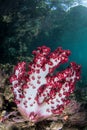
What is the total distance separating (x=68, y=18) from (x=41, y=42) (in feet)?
12.6

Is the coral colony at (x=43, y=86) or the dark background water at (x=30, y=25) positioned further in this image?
the dark background water at (x=30, y=25)

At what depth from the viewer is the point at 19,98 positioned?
322cm

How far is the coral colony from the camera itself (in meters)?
3.07

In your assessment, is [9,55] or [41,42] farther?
[41,42]

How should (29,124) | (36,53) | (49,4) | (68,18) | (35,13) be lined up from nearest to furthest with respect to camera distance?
(36,53) → (29,124) → (35,13) → (49,4) → (68,18)

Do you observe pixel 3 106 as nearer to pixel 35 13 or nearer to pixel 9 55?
pixel 9 55

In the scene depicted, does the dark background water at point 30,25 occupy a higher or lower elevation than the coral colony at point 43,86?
higher

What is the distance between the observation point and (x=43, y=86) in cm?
317

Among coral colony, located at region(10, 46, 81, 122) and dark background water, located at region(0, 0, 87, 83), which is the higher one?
dark background water, located at region(0, 0, 87, 83)

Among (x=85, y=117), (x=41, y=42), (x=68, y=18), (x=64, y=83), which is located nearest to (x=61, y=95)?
(x=64, y=83)

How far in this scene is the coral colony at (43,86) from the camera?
307 cm

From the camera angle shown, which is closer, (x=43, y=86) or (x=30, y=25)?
(x=43, y=86)

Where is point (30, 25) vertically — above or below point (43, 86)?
above

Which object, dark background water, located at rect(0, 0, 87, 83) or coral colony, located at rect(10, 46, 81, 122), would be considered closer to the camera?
coral colony, located at rect(10, 46, 81, 122)
